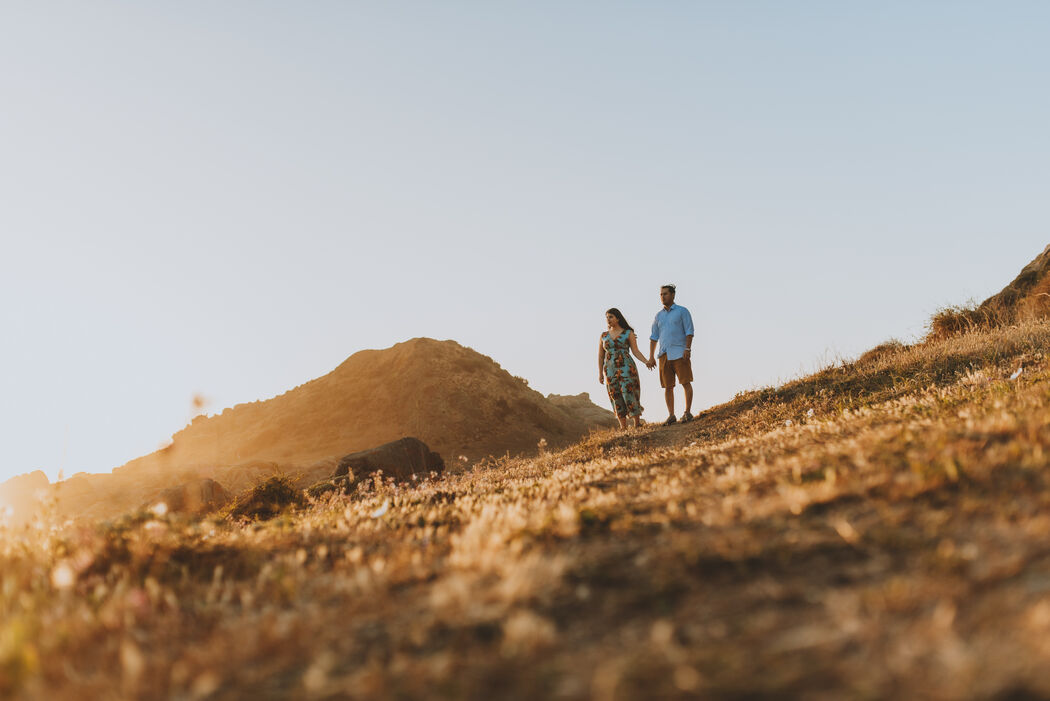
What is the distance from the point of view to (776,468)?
470 cm

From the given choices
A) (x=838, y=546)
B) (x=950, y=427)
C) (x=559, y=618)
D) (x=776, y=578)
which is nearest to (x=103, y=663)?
(x=559, y=618)

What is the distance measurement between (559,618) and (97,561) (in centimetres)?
327

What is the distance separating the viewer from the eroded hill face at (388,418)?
30.0m

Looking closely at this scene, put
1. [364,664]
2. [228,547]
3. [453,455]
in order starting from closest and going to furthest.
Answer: [364,664] < [228,547] < [453,455]

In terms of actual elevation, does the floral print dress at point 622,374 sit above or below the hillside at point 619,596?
above

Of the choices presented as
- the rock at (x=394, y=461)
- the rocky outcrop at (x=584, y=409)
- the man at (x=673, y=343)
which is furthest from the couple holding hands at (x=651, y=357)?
the rocky outcrop at (x=584, y=409)

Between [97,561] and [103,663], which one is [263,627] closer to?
[103,663]

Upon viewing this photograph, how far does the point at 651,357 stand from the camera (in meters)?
16.0

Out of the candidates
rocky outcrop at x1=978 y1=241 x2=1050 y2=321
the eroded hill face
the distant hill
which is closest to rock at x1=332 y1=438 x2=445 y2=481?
the eroded hill face

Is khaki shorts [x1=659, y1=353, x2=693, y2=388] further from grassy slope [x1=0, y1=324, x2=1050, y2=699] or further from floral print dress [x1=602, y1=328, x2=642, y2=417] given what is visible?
grassy slope [x1=0, y1=324, x2=1050, y2=699]

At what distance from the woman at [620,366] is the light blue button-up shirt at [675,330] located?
0.84m

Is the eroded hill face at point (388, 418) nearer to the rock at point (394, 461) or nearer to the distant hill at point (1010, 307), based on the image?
the rock at point (394, 461)

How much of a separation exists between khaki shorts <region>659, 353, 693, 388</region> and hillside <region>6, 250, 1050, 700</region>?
10497 millimetres

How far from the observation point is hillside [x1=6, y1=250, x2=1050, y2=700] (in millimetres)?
1888
